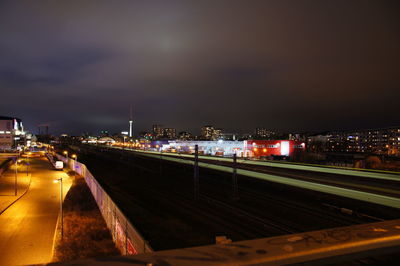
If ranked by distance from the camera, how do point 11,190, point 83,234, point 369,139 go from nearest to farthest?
point 83,234 < point 11,190 < point 369,139

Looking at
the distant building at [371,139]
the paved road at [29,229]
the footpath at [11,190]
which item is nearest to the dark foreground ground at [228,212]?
the paved road at [29,229]

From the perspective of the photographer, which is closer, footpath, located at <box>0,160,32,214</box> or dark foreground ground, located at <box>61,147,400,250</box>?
dark foreground ground, located at <box>61,147,400,250</box>

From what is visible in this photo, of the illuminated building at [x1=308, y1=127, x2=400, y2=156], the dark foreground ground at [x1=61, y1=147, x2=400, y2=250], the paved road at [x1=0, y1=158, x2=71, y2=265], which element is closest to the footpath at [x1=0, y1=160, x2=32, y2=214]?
the paved road at [x1=0, y1=158, x2=71, y2=265]

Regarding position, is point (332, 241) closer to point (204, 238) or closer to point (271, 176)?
point (204, 238)

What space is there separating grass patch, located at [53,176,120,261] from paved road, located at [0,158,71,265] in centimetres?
82

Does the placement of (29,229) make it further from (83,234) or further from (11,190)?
(11,190)

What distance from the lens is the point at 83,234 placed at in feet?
59.1

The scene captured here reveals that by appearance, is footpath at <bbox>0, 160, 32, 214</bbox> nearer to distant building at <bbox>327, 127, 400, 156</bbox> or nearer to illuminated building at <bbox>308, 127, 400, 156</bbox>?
illuminated building at <bbox>308, 127, 400, 156</bbox>

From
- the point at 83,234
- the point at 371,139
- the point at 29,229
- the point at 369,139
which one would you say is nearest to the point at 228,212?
the point at 83,234

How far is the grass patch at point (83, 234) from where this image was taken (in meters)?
15.2

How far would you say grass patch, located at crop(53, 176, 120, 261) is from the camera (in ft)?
50.0

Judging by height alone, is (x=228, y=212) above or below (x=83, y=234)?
above

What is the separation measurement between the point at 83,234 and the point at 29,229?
5069 millimetres

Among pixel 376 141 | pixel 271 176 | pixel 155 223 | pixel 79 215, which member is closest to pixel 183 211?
pixel 155 223
